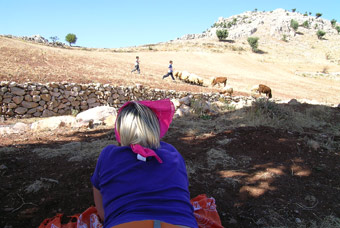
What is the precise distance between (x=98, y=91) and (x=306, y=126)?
803 centimetres

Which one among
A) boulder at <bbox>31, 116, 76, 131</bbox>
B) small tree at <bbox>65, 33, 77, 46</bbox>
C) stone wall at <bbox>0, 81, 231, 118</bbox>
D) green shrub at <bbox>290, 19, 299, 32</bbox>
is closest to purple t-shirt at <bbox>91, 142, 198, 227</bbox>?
boulder at <bbox>31, 116, 76, 131</bbox>

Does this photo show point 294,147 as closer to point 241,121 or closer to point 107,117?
point 241,121

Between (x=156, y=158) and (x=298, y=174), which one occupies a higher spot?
(x=156, y=158)

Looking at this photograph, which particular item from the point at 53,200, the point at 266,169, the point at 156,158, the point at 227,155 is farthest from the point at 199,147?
the point at 156,158

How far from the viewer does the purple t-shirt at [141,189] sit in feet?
4.51

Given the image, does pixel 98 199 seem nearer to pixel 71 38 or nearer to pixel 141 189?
pixel 141 189

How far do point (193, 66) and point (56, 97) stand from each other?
1847 cm

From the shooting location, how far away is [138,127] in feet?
5.14

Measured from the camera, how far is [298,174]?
11.2 feet

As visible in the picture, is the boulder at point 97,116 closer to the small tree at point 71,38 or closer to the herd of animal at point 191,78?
the herd of animal at point 191,78

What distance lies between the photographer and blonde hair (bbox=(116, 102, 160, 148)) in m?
1.56

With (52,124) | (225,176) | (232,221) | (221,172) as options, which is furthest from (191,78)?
(232,221)

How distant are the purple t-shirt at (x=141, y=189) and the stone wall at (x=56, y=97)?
880 cm

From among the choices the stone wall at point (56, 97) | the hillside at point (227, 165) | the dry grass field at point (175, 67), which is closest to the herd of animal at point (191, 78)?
the dry grass field at point (175, 67)
